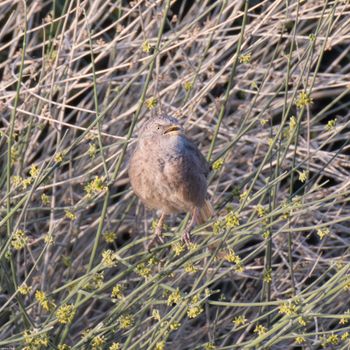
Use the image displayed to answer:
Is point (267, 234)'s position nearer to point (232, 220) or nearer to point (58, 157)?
point (232, 220)

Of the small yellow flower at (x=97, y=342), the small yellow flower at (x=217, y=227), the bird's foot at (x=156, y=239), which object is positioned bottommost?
the bird's foot at (x=156, y=239)

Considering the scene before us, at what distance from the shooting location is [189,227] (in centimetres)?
441

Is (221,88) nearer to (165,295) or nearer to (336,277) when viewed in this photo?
(165,295)

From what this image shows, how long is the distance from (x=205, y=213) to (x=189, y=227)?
16.2 inches

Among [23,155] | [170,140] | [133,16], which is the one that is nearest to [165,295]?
[170,140]

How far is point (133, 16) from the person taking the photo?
20.1 feet

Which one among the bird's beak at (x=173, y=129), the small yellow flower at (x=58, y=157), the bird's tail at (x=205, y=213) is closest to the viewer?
the small yellow flower at (x=58, y=157)

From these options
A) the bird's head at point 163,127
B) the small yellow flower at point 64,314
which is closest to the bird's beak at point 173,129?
the bird's head at point 163,127

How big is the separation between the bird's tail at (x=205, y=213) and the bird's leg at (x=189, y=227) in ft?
0.29

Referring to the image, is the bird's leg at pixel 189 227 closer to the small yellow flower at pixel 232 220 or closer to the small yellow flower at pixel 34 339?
the small yellow flower at pixel 232 220

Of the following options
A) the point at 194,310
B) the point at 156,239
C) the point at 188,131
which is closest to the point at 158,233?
the point at 156,239

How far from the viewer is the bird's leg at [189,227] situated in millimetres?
4141

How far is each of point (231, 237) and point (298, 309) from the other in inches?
26.6

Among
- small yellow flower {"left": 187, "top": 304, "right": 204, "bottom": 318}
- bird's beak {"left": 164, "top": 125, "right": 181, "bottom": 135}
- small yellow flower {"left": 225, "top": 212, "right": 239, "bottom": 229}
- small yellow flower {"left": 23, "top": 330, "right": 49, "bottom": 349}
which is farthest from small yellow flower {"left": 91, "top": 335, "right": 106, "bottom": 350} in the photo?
bird's beak {"left": 164, "top": 125, "right": 181, "bottom": 135}
